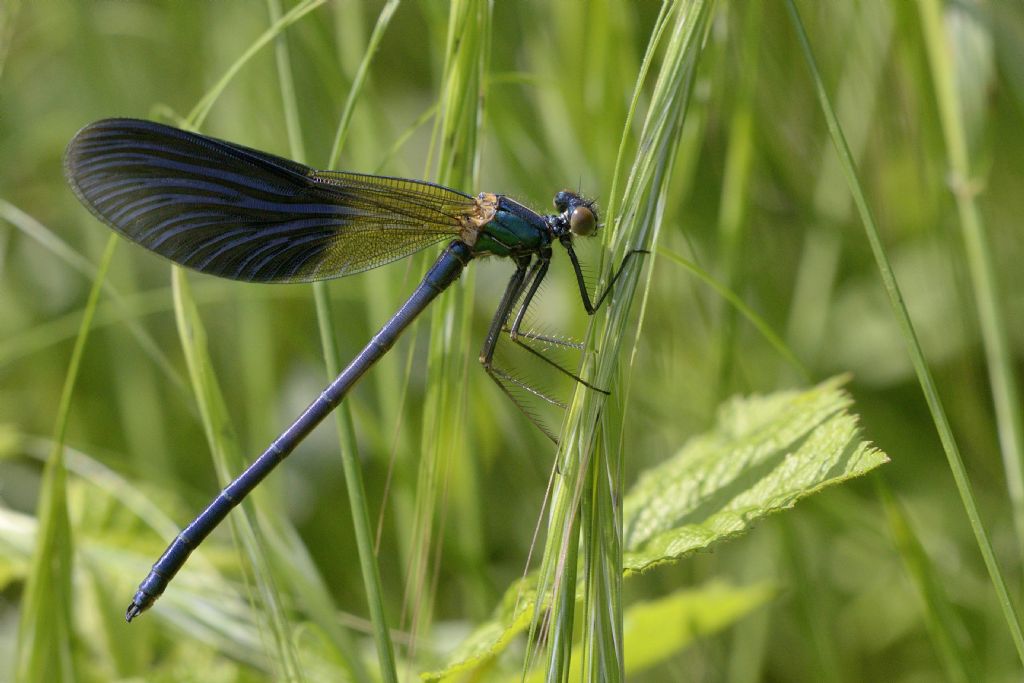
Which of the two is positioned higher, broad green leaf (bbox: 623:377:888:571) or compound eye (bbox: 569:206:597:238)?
compound eye (bbox: 569:206:597:238)

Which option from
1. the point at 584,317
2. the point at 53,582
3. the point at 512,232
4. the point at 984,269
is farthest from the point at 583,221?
the point at 53,582

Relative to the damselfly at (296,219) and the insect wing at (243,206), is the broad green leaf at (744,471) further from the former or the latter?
the insect wing at (243,206)

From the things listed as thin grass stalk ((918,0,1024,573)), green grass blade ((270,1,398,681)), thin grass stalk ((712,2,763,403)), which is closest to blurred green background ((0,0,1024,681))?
thin grass stalk ((712,2,763,403))

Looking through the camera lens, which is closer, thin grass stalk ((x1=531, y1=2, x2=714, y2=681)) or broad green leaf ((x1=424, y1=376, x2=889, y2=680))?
thin grass stalk ((x1=531, y1=2, x2=714, y2=681))

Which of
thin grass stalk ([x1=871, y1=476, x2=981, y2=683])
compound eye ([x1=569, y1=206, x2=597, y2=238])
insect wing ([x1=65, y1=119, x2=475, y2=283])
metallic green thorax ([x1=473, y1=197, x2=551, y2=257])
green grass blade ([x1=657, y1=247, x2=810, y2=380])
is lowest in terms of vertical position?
thin grass stalk ([x1=871, y1=476, x2=981, y2=683])

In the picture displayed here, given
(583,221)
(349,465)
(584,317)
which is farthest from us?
(584,317)

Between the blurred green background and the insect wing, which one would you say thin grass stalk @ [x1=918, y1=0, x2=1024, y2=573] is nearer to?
the blurred green background

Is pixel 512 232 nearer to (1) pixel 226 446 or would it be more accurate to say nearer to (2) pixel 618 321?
(1) pixel 226 446
